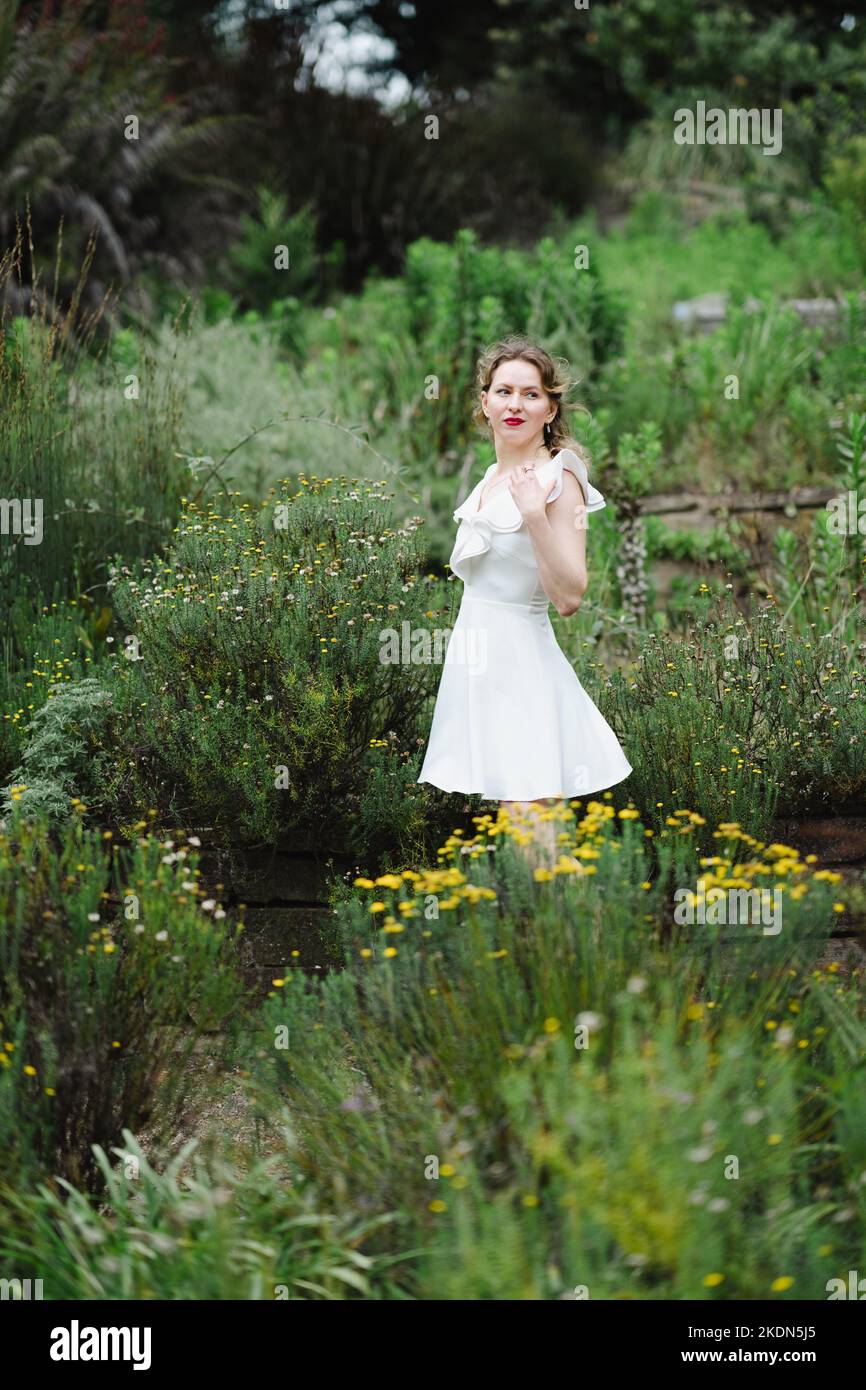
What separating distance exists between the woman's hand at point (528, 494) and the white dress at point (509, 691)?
10 cm

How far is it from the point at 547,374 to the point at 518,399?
0.11 metres

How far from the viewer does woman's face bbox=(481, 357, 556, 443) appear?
3.58 metres

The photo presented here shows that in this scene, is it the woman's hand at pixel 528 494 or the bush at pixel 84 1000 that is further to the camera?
the woman's hand at pixel 528 494

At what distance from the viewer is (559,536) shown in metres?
3.46

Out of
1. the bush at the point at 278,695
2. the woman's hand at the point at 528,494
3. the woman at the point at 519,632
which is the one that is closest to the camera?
the woman's hand at the point at 528,494

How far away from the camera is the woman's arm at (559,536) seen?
11.0 ft

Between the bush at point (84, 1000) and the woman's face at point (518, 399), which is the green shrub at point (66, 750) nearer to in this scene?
the bush at point (84, 1000)
